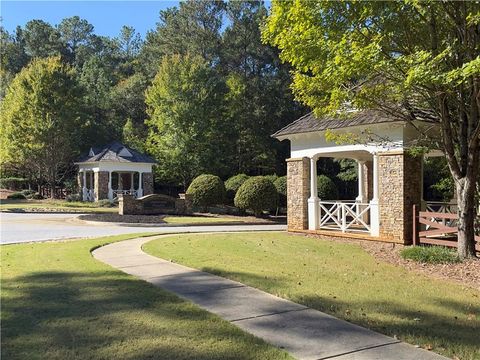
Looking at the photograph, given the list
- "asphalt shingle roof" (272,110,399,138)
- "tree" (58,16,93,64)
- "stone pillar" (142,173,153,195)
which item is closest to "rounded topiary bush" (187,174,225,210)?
"asphalt shingle roof" (272,110,399,138)

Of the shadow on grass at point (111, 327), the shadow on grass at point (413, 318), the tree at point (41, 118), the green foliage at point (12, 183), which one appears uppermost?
the tree at point (41, 118)

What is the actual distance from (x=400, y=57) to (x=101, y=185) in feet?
115

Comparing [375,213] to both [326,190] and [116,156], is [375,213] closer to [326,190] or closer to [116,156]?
[326,190]

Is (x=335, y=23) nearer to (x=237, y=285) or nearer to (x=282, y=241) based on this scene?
(x=237, y=285)

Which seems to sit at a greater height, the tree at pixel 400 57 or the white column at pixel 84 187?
the tree at pixel 400 57

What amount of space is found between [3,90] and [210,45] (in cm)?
2262

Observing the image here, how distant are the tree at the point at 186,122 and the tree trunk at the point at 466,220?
98.7 feet

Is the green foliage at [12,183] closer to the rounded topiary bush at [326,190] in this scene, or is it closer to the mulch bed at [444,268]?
the rounded topiary bush at [326,190]

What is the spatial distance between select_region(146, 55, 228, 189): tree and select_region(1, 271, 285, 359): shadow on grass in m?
33.1

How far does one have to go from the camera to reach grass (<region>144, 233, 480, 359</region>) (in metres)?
5.61

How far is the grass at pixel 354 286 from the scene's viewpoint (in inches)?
221

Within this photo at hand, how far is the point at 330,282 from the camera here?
824 cm

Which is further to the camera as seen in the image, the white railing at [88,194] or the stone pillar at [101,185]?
the white railing at [88,194]

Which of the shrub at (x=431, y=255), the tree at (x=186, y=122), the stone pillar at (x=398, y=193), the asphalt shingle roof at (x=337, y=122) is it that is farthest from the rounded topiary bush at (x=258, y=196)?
the shrub at (x=431, y=255)
